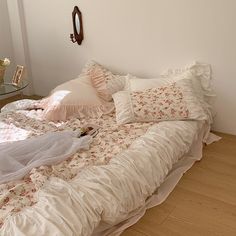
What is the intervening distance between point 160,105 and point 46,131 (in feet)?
2.84

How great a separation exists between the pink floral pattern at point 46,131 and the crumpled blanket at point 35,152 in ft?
0.12

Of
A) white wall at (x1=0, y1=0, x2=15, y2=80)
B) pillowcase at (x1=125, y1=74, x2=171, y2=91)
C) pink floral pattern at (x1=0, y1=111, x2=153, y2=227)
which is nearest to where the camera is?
pink floral pattern at (x1=0, y1=111, x2=153, y2=227)

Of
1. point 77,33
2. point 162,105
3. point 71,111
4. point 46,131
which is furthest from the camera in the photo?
point 77,33

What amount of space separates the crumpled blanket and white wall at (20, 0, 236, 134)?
3.89 feet

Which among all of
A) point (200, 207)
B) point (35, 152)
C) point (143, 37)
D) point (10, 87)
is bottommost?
point (200, 207)

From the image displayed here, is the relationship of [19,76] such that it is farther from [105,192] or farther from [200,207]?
[200,207]

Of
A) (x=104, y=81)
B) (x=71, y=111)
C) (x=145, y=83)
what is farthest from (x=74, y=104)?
(x=145, y=83)

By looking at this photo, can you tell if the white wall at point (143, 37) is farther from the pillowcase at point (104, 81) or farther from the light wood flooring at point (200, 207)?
the light wood flooring at point (200, 207)

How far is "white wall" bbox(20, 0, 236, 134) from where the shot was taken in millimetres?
2439

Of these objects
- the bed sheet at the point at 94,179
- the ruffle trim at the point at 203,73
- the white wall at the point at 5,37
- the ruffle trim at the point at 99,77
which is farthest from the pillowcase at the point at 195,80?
the white wall at the point at 5,37

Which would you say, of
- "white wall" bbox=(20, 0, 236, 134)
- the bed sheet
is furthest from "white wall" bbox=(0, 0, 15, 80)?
the bed sheet

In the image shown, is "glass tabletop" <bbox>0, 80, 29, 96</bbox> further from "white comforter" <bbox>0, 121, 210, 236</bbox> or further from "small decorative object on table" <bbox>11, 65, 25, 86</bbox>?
"white comforter" <bbox>0, 121, 210, 236</bbox>

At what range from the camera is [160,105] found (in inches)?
91.0

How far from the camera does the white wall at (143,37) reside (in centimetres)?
244
